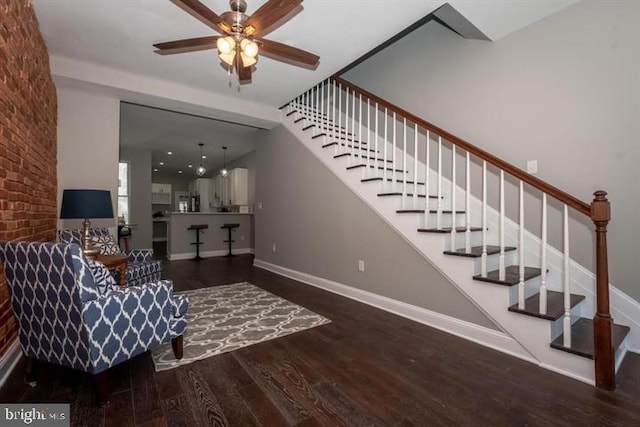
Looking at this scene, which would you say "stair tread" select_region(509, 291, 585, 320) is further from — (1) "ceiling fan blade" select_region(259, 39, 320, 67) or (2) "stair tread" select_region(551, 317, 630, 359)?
(1) "ceiling fan blade" select_region(259, 39, 320, 67)

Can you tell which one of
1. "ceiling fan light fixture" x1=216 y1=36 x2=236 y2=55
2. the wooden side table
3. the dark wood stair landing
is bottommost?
the wooden side table

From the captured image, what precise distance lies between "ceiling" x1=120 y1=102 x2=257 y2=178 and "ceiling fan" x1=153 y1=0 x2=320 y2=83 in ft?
9.72

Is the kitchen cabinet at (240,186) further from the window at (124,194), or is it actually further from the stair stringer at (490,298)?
the stair stringer at (490,298)

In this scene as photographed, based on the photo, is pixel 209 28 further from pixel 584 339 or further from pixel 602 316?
pixel 584 339

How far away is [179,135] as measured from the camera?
6566mm

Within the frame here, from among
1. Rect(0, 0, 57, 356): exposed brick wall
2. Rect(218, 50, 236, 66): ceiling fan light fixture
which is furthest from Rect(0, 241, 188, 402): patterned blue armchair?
Rect(218, 50, 236, 66): ceiling fan light fixture

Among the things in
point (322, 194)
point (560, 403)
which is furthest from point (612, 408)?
point (322, 194)

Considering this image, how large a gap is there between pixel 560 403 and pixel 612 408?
0.26m

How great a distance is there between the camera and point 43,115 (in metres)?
2.92

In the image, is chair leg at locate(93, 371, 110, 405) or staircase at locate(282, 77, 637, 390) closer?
chair leg at locate(93, 371, 110, 405)

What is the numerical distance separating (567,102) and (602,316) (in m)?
1.92

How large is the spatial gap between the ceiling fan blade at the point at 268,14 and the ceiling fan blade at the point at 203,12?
163 millimetres

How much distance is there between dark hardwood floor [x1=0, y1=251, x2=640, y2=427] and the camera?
156 centimetres

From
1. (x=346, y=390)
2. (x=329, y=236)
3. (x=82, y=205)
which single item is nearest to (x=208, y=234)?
(x=329, y=236)
